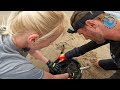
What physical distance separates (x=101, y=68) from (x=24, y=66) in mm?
863

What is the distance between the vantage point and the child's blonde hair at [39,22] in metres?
1.33

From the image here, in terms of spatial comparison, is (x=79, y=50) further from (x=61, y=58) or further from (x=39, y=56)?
(x=39, y=56)

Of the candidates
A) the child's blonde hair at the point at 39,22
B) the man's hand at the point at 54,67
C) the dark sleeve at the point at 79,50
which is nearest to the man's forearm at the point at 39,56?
the man's hand at the point at 54,67

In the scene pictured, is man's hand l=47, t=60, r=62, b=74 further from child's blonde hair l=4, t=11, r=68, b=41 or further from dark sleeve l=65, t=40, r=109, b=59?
child's blonde hair l=4, t=11, r=68, b=41

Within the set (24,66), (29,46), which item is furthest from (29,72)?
Answer: (29,46)

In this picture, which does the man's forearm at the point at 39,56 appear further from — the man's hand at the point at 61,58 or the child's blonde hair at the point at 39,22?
the child's blonde hair at the point at 39,22

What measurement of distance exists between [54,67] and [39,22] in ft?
2.20

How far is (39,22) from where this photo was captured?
1.32 metres

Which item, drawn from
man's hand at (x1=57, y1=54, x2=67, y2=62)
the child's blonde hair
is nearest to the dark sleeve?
man's hand at (x1=57, y1=54, x2=67, y2=62)

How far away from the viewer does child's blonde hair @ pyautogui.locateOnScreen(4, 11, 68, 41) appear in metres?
1.33

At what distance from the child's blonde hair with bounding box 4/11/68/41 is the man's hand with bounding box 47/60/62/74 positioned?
0.59m
